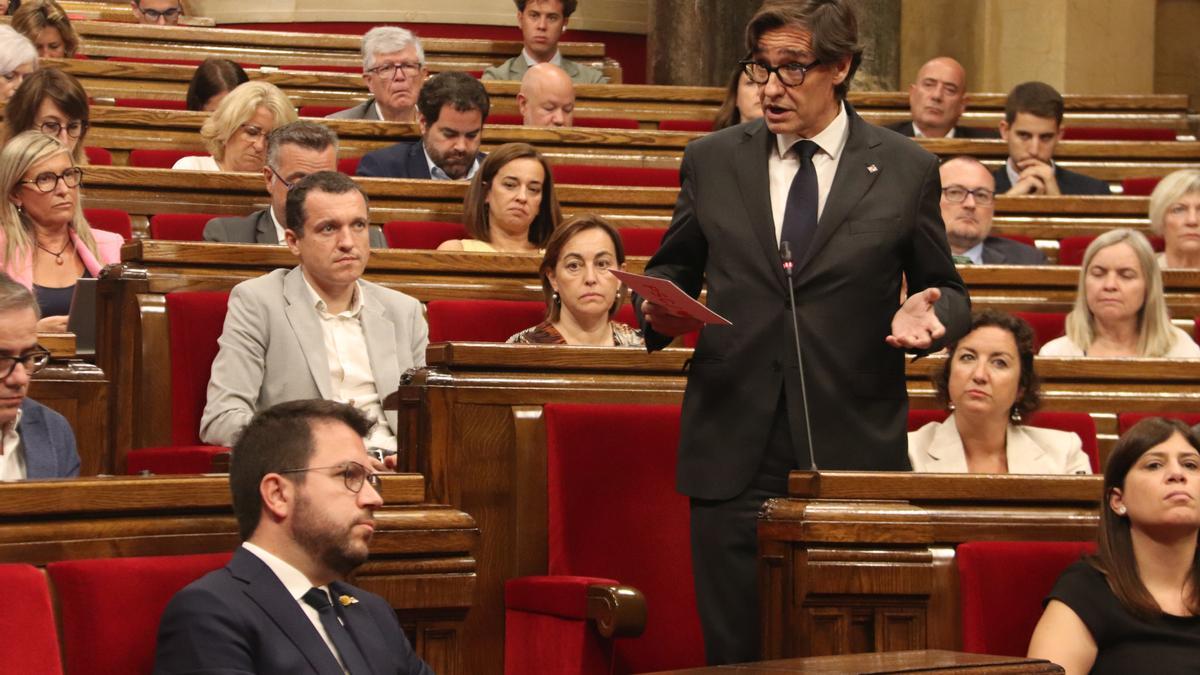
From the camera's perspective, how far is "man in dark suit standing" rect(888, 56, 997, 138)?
15.8ft

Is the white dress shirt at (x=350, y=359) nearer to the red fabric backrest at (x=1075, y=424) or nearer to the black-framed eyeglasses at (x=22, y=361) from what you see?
the black-framed eyeglasses at (x=22, y=361)

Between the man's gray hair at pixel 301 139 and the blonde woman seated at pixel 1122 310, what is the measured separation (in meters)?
1.39

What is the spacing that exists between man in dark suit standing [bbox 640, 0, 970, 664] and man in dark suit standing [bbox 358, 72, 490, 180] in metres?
2.06

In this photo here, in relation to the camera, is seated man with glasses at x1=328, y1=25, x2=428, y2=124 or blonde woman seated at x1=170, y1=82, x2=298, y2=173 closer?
blonde woman seated at x1=170, y1=82, x2=298, y2=173

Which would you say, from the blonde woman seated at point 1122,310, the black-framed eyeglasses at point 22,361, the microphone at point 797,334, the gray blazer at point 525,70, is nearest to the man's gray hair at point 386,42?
the gray blazer at point 525,70

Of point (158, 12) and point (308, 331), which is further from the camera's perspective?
point (158, 12)

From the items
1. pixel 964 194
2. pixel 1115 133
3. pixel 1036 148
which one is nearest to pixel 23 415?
pixel 964 194

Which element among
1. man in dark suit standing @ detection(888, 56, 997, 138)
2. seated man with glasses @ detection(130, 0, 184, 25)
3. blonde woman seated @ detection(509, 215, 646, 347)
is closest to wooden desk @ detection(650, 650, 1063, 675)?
blonde woman seated @ detection(509, 215, 646, 347)

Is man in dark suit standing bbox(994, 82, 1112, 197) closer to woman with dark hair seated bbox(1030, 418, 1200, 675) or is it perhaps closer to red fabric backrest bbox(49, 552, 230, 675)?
woman with dark hair seated bbox(1030, 418, 1200, 675)

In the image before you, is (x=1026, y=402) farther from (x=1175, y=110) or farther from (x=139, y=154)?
(x=1175, y=110)

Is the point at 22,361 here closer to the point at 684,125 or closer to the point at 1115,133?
the point at 684,125

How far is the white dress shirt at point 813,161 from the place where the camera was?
74.1 inches

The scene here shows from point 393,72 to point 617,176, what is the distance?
2.07ft

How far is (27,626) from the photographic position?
1.45 m
